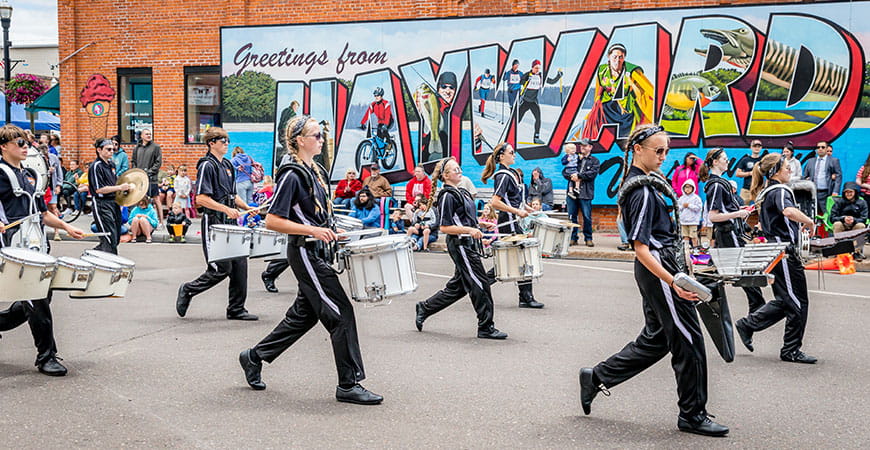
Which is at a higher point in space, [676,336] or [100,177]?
[100,177]

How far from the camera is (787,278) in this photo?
802 centimetres

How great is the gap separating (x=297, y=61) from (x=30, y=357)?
15.3 m

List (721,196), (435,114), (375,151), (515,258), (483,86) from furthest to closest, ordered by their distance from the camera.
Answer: (375,151), (435,114), (483,86), (515,258), (721,196)

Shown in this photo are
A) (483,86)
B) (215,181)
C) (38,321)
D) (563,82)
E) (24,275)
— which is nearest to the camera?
(24,275)

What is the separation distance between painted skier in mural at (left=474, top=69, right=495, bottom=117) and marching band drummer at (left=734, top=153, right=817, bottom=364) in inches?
506

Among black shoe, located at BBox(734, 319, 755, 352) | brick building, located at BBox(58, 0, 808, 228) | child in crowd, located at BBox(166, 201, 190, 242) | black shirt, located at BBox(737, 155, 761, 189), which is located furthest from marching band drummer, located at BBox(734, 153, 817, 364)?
brick building, located at BBox(58, 0, 808, 228)

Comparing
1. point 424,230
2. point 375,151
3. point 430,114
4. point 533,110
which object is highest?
point 533,110

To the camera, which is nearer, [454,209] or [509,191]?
[454,209]

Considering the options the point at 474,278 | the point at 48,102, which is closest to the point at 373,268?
the point at 474,278

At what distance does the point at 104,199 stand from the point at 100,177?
271 mm

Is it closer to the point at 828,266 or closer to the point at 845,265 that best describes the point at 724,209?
Answer: the point at 845,265

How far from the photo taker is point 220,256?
943cm

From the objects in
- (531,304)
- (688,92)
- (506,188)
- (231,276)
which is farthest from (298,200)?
(688,92)

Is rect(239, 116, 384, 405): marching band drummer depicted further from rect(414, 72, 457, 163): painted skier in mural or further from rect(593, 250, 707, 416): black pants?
rect(414, 72, 457, 163): painted skier in mural
